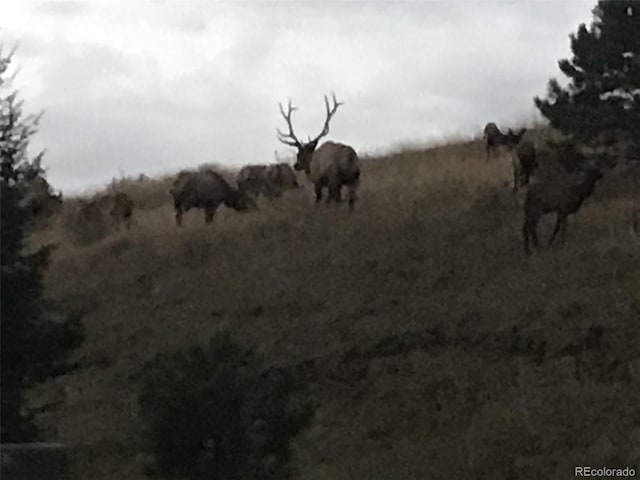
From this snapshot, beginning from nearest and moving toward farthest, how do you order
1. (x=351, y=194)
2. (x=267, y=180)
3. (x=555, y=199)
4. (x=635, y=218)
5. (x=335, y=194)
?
(x=555, y=199) < (x=635, y=218) < (x=351, y=194) < (x=335, y=194) < (x=267, y=180)

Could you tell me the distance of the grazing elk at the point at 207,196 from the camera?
31.3 metres

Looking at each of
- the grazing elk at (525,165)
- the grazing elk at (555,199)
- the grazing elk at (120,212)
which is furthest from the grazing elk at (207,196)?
the grazing elk at (555,199)

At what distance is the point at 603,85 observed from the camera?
2494 cm

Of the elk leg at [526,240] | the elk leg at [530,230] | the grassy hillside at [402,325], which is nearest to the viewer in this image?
the grassy hillside at [402,325]

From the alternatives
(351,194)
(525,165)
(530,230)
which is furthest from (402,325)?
(525,165)

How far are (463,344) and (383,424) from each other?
224 cm

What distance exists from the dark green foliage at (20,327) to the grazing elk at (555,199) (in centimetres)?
894

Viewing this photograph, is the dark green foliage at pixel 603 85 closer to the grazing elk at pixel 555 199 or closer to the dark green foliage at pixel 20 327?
the grazing elk at pixel 555 199

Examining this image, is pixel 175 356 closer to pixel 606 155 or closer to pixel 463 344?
pixel 463 344

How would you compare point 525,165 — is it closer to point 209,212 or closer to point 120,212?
point 209,212

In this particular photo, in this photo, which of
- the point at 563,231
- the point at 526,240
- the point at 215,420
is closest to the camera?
the point at 215,420

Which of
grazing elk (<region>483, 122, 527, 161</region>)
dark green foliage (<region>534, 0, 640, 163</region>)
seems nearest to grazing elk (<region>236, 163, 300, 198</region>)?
grazing elk (<region>483, 122, 527, 161</region>)
